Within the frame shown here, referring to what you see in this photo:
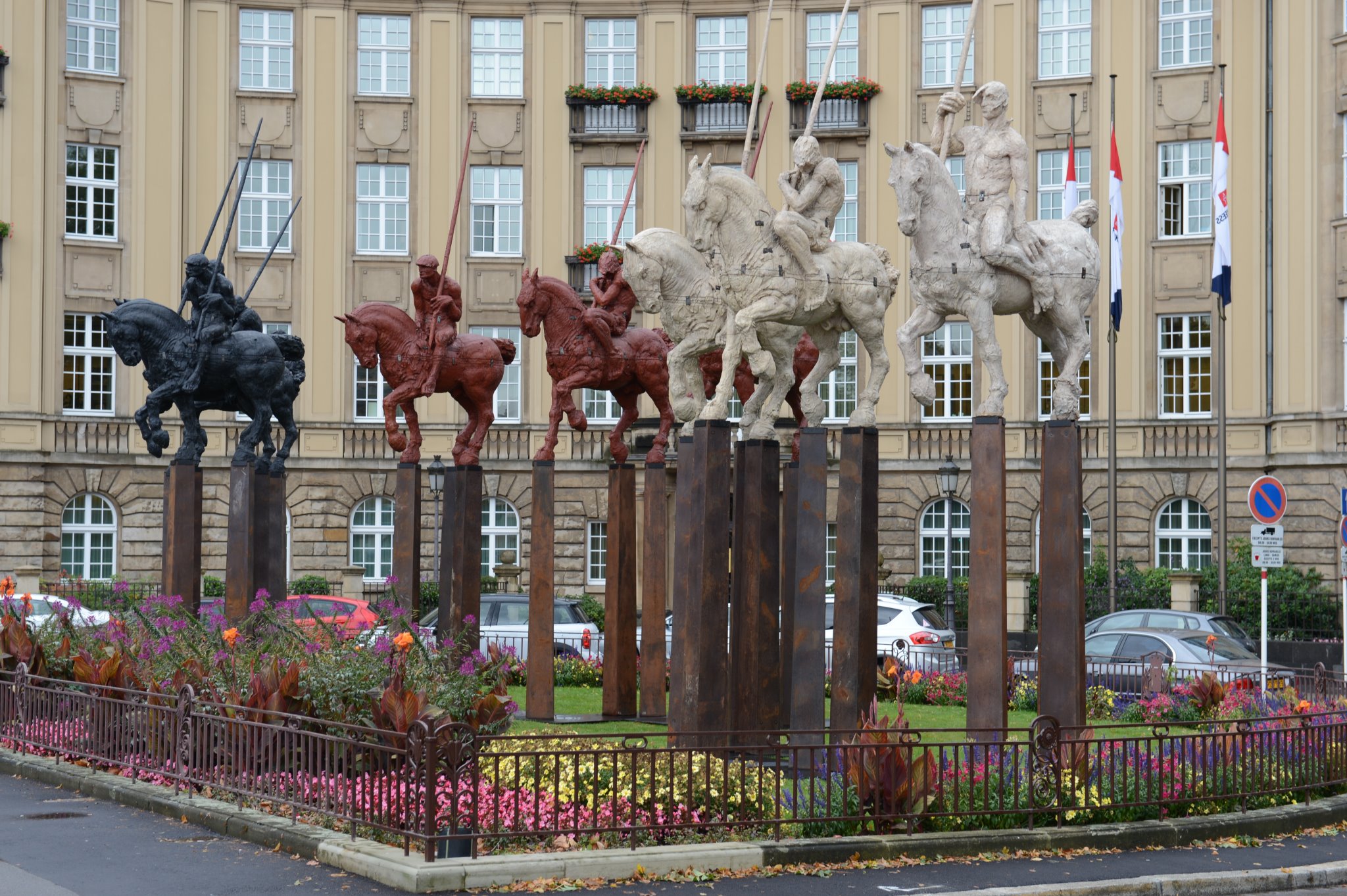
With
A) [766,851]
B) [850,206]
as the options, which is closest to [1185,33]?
[850,206]

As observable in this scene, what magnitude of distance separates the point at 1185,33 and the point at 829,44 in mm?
8482

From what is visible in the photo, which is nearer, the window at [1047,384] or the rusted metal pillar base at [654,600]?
the rusted metal pillar base at [654,600]

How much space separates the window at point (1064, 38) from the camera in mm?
39938

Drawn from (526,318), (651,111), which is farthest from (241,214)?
(526,318)

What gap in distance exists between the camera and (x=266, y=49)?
4181cm

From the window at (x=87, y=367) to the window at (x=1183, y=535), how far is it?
82.9ft

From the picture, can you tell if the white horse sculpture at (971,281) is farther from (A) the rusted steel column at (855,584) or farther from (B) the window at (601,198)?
(B) the window at (601,198)

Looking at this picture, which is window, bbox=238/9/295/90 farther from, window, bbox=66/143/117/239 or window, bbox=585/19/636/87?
window, bbox=585/19/636/87

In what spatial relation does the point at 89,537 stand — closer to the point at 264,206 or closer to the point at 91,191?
the point at 91,191

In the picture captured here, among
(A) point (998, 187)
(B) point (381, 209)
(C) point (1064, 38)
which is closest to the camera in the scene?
(A) point (998, 187)

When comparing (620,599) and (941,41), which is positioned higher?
(941,41)

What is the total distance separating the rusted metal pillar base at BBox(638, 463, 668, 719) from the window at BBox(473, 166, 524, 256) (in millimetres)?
22743

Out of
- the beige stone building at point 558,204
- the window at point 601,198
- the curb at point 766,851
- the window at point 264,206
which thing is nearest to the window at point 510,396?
the beige stone building at point 558,204

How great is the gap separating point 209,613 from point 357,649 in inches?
208
